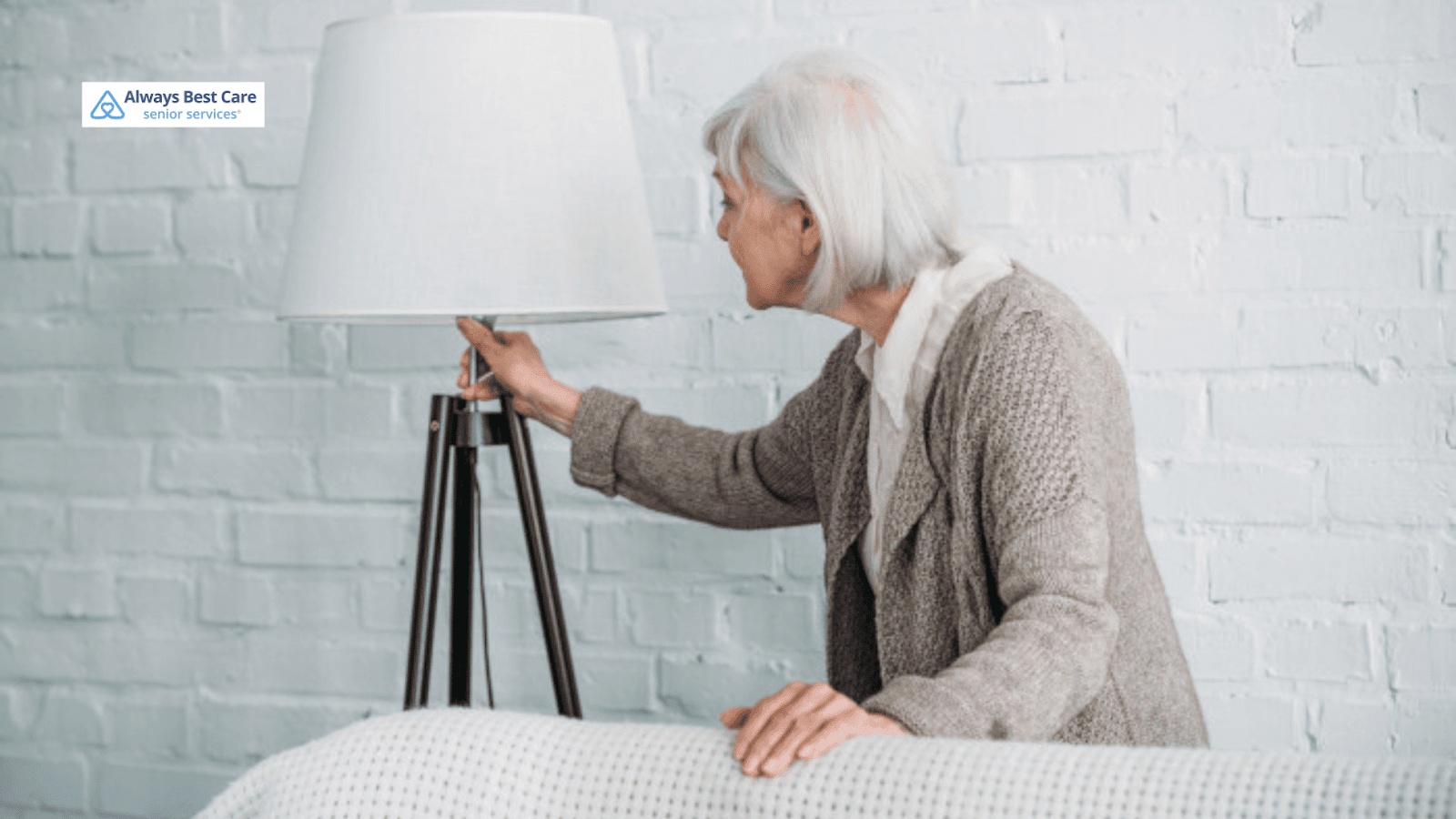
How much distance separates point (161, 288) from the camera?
1.99 metres

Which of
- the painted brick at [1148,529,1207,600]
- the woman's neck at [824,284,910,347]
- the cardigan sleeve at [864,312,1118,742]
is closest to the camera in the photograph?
the cardigan sleeve at [864,312,1118,742]

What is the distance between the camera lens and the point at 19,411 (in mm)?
2061

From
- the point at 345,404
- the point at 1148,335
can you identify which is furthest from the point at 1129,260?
the point at 345,404

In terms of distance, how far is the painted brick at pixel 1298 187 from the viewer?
5.25ft

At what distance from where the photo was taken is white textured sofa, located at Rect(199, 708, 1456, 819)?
77cm

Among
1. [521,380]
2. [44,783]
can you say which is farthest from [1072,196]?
[44,783]

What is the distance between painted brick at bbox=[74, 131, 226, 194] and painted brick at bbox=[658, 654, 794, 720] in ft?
3.05

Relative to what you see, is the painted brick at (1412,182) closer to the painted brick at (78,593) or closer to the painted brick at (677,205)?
the painted brick at (677,205)

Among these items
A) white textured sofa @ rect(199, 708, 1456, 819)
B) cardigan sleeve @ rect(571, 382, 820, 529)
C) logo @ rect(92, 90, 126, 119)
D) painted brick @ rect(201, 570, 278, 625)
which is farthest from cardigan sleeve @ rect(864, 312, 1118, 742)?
logo @ rect(92, 90, 126, 119)

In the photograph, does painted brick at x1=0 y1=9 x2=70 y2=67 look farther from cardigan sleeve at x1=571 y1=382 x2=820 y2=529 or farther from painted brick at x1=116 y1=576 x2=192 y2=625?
cardigan sleeve at x1=571 y1=382 x2=820 y2=529

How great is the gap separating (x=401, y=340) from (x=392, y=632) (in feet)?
1.33

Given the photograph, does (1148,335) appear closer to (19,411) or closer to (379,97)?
(379,97)

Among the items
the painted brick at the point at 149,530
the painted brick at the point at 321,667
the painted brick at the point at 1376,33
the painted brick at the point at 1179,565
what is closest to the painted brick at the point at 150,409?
the painted brick at the point at 149,530

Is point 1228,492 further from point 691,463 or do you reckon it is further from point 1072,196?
point 691,463
